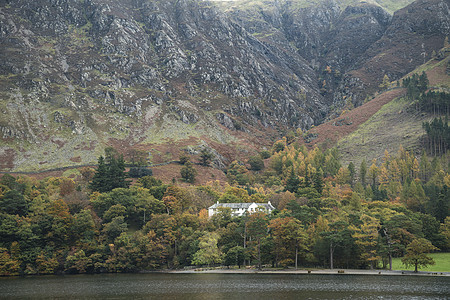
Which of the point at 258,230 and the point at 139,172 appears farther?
the point at 139,172

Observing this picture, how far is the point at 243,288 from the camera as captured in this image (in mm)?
65438

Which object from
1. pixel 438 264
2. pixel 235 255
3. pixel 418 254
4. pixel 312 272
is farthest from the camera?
pixel 235 255

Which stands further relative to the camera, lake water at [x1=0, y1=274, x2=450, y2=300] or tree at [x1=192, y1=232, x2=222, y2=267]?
tree at [x1=192, y1=232, x2=222, y2=267]

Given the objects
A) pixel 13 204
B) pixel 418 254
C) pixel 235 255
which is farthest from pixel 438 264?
pixel 13 204

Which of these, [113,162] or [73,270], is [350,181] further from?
[73,270]

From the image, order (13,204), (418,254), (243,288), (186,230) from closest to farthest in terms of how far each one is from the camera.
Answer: (243,288)
(418,254)
(186,230)
(13,204)

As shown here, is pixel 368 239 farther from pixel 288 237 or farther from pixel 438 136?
pixel 438 136

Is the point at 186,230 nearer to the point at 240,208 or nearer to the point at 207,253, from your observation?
the point at 207,253

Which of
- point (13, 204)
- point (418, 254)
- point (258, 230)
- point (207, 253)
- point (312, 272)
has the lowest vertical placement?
point (312, 272)

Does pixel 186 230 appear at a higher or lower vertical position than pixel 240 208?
lower

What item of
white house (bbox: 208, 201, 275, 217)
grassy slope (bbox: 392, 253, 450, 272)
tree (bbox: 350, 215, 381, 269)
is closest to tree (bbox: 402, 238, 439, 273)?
grassy slope (bbox: 392, 253, 450, 272)

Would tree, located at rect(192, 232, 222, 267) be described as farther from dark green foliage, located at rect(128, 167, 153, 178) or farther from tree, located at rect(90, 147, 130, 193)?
dark green foliage, located at rect(128, 167, 153, 178)

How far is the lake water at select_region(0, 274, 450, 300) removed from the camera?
57.6 m

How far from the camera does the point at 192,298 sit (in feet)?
191
